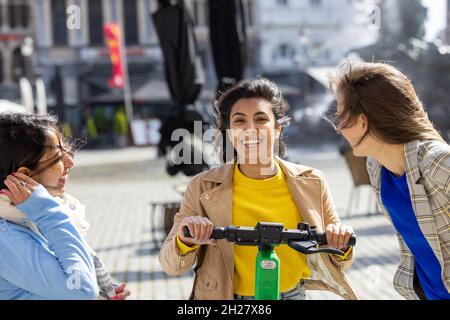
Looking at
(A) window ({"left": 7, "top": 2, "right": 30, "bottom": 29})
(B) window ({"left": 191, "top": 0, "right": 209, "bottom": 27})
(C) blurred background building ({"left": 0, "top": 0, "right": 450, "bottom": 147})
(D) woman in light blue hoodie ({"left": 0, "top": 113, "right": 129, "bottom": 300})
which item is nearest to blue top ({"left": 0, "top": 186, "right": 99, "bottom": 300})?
(D) woman in light blue hoodie ({"left": 0, "top": 113, "right": 129, "bottom": 300})

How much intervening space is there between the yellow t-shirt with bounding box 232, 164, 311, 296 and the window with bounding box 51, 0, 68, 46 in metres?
40.0

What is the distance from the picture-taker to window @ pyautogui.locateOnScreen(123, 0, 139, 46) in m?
41.6

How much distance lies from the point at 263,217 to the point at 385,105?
0.54 m

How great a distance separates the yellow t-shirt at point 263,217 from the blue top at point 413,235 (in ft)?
1.07

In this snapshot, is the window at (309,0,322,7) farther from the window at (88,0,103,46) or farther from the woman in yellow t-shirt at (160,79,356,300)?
the woman in yellow t-shirt at (160,79,356,300)

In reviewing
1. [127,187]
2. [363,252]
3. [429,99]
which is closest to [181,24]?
[363,252]

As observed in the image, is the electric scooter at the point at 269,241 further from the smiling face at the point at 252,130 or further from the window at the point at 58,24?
the window at the point at 58,24

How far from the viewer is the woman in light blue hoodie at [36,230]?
1.97 meters

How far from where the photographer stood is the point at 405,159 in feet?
7.23

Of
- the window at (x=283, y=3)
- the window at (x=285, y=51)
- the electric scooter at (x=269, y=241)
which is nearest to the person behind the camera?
the electric scooter at (x=269, y=241)

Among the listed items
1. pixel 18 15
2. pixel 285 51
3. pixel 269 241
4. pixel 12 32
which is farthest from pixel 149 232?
pixel 18 15

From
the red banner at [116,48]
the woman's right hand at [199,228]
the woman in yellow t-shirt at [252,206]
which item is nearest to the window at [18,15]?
the red banner at [116,48]

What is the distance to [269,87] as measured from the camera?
256 centimetres

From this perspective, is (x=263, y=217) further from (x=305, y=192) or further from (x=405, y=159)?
(x=405, y=159)
